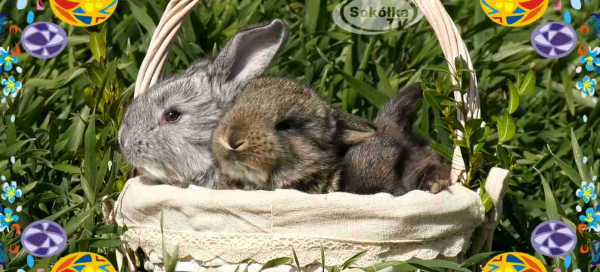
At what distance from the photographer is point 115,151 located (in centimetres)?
348

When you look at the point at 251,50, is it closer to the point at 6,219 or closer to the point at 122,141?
the point at 122,141

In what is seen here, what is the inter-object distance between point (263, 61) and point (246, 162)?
1.88 feet

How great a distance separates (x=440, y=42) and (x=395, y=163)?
21.2 inches

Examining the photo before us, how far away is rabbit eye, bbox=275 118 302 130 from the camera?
3.15m

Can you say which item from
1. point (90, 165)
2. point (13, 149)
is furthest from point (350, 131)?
point (13, 149)

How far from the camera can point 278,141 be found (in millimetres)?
3084

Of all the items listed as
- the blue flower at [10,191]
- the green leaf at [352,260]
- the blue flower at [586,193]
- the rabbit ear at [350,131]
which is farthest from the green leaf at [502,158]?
the blue flower at [10,191]

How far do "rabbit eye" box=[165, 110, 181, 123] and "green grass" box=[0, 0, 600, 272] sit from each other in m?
0.24

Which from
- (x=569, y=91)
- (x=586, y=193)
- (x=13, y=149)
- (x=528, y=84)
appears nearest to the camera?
(x=528, y=84)

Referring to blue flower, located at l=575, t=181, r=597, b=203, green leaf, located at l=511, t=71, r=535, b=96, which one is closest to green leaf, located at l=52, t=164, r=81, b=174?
green leaf, located at l=511, t=71, r=535, b=96

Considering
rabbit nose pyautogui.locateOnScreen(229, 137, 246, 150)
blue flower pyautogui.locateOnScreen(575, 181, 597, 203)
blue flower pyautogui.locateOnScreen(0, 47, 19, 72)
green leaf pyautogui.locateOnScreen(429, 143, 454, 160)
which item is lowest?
blue flower pyautogui.locateOnScreen(575, 181, 597, 203)

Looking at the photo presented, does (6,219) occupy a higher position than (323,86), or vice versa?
(6,219)

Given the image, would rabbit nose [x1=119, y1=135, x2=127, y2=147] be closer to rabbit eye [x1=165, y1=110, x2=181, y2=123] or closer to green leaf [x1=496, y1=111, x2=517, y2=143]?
rabbit eye [x1=165, y1=110, x2=181, y2=123]

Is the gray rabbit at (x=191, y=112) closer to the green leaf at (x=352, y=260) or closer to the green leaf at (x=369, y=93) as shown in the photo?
the green leaf at (x=352, y=260)
